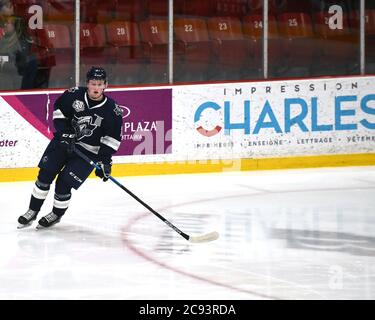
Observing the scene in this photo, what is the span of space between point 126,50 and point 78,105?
269 centimetres

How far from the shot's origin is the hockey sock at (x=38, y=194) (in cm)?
796

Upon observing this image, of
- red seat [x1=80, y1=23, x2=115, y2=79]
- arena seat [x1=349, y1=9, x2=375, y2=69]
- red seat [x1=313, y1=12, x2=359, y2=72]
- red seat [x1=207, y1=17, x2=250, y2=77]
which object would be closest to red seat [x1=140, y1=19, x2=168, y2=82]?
red seat [x1=80, y1=23, x2=115, y2=79]

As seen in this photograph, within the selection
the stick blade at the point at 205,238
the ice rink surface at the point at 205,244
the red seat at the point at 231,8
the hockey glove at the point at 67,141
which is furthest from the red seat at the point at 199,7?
the stick blade at the point at 205,238

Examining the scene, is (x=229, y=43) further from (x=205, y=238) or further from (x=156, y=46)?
(x=205, y=238)

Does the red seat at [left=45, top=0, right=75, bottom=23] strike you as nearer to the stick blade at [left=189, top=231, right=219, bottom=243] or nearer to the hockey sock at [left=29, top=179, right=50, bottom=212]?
the hockey sock at [left=29, top=179, right=50, bottom=212]

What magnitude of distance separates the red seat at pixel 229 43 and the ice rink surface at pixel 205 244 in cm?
96

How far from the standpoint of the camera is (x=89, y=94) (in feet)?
25.5

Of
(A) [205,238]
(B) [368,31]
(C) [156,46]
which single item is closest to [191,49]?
(C) [156,46]

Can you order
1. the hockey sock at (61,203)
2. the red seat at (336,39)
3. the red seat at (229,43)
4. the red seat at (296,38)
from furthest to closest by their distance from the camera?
the red seat at (336,39)
the red seat at (296,38)
the red seat at (229,43)
the hockey sock at (61,203)

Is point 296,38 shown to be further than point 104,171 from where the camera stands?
Yes

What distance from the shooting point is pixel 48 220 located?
7.98m

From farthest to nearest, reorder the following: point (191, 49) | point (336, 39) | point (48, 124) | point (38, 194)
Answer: point (336, 39), point (191, 49), point (48, 124), point (38, 194)

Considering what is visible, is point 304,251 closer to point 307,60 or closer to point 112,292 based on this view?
point 112,292

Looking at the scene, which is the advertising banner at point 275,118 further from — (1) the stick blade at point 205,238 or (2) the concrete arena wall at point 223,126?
(1) the stick blade at point 205,238
